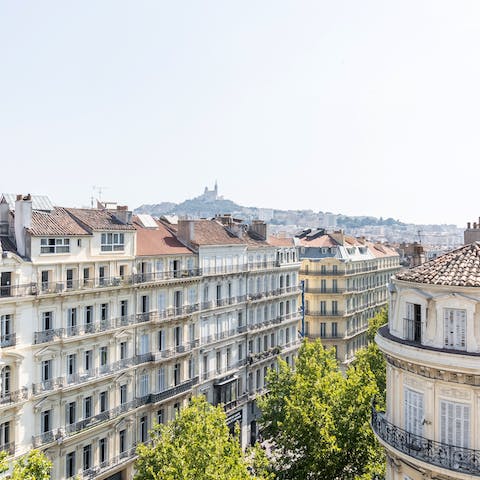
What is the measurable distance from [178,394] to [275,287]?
1958cm

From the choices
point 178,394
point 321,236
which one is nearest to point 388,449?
point 178,394

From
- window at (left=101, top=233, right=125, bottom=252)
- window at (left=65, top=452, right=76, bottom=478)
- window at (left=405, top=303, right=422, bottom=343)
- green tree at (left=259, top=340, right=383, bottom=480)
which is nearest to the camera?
window at (left=405, top=303, right=422, bottom=343)

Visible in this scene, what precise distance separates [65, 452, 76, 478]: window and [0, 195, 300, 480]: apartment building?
7cm

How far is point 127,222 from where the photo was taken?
148 ft

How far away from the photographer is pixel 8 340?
116 feet

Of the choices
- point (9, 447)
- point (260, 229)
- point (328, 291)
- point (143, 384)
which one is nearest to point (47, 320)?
point (9, 447)

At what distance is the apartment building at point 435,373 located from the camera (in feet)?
74.9

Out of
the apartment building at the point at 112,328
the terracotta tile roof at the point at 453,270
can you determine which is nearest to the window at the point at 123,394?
the apartment building at the point at 112,328

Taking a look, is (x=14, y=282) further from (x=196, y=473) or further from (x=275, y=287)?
(x=275, y=287)

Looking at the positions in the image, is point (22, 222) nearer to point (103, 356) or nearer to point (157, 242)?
point (103, 356)

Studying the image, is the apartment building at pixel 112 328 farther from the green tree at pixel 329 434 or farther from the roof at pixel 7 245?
the green tree at pixel 329 434

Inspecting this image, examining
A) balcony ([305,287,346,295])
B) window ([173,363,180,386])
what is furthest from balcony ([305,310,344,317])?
window ([173,363,180,386])

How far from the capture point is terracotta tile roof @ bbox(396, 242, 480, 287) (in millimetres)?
23672

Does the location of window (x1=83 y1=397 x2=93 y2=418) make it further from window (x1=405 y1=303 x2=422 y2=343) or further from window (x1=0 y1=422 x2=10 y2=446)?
window (x1=405 y1=303 x2=422 y2=343)
